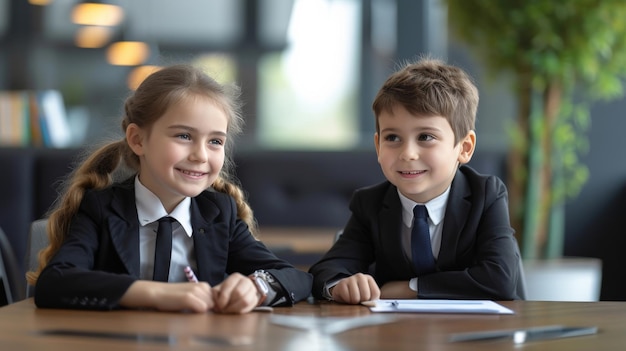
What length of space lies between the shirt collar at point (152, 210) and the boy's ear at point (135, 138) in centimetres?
8

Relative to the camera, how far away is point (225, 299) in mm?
1439

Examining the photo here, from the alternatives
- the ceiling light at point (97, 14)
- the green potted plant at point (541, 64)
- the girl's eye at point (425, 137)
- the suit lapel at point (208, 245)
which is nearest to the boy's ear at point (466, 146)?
the girl's eye at point (425, 137)

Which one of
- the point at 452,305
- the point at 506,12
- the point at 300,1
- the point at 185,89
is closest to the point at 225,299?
the point at 452,305

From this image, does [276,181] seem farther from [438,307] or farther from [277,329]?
[277,329]

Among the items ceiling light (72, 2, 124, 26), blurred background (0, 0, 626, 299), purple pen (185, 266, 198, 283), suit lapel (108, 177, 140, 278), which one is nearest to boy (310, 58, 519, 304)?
purple pen (185, 266, 198, 283)

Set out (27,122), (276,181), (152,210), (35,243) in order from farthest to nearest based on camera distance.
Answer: (27,122) → (276,181) → (35,243) → (152,210)

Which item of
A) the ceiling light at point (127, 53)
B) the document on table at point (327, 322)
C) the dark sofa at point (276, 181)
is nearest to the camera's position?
the document on table at point (327, 322)

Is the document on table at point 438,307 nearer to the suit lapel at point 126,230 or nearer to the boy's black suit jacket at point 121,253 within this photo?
the boy's black suit jacket at point 121,253

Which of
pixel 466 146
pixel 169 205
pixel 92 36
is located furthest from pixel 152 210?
pixel 92 36

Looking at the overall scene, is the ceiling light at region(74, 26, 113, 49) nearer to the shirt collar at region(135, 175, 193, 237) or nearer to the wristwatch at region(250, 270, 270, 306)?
the shirt collar at region(135, 175, 193, 237)

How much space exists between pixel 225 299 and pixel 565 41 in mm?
2927

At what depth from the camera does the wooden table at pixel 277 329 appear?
1.15 meters

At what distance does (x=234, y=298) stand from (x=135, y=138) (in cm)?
53

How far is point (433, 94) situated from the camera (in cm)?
181
